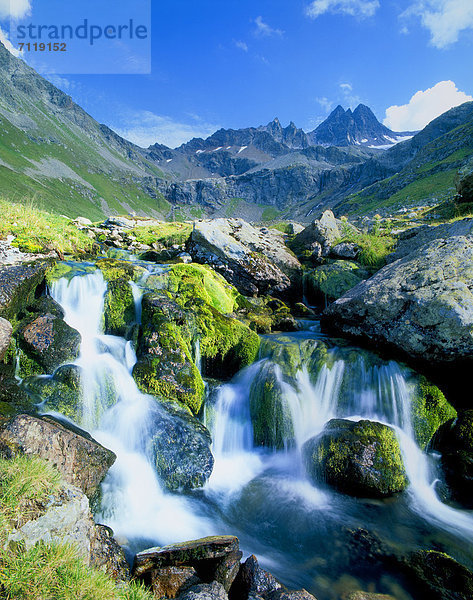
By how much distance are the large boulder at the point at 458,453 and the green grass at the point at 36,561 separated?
903cm

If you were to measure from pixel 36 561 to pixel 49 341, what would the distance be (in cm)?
777

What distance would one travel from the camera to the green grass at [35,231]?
15.1 meters

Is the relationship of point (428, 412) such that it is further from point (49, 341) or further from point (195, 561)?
point (49, 341)

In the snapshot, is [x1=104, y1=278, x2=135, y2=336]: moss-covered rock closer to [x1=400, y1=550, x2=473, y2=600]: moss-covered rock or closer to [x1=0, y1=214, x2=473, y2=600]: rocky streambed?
[x1=0, y1=214, x2=473, y2=600]: rocky streambed

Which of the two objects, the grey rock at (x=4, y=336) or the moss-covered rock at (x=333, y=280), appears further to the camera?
the moss-covered rock at (x=333, y=280)

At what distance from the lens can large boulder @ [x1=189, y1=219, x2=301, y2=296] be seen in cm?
2116

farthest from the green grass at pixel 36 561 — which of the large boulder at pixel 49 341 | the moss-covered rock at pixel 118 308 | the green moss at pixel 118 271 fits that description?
the green moss at pixel 118 271

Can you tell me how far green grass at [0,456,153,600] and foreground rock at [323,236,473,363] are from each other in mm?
10709

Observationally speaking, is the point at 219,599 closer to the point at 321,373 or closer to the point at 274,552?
→ the point at 274,552

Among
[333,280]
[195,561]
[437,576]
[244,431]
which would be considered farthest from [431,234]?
[195,561]

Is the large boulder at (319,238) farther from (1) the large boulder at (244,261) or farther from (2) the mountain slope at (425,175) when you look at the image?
(2) the mountain slope at (425,175)

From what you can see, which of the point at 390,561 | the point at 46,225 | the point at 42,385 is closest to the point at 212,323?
the point at 42,385

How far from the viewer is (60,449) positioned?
627cm

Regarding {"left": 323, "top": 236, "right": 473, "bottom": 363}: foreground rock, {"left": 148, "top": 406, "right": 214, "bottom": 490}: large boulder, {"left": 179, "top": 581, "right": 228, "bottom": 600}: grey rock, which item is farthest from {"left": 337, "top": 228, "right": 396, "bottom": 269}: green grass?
{"left": 179, "top": 581, "right": 228, "bottom": 600}: grey rock
